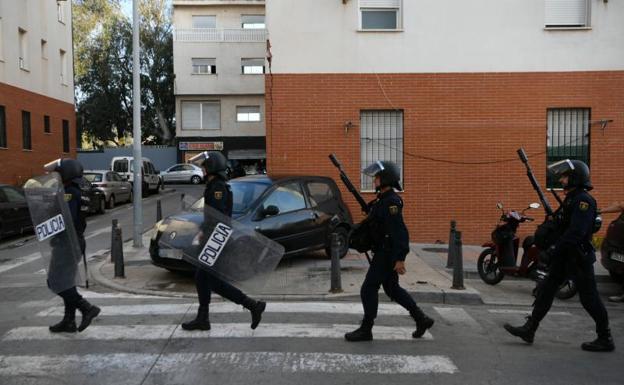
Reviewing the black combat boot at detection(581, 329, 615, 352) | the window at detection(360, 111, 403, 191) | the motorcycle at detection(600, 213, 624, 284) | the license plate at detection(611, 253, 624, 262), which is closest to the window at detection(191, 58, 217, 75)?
the window at detection(360, 111, 403, 191)

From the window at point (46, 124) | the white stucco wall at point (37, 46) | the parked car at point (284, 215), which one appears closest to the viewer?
the parked car at point (284, 215)

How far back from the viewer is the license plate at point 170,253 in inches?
319

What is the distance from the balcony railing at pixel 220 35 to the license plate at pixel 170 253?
103ft

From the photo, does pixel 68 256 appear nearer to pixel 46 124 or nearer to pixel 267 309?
pixel 267 309

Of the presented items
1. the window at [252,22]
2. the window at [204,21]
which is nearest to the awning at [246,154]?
the window at [252,22]

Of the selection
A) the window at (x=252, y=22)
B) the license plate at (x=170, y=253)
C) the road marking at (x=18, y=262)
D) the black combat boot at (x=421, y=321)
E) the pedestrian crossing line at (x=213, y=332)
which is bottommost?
the road marking at (x=18, y=262)

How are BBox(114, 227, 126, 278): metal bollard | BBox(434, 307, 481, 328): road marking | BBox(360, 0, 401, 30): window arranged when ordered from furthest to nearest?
BBox(360, 0, 401, 30): window → BBox(114, 227, 126, 278): metal bollard → BBox(434, 307, 481, 328): road marking

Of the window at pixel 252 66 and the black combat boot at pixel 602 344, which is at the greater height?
the window at pixel 252 66

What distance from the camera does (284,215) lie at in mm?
9203

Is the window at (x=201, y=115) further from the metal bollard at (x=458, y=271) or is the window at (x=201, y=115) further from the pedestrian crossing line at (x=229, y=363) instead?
the pedestrian crossing line at (x=229, y=363)

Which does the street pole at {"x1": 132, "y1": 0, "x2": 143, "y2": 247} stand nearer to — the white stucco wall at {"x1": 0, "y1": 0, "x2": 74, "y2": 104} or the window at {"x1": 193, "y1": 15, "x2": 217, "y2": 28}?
the white stucco wall at {"x1": 0, "y1": 0, "x2": 74, "y2": 104}

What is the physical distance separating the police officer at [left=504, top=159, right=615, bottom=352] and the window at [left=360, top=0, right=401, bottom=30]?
7.66 metres

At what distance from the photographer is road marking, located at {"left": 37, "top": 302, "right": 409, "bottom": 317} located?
6789mm

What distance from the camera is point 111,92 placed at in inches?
1777
